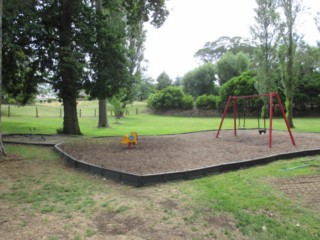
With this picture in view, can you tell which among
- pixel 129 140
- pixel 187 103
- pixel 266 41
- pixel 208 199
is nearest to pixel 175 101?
pixel 187 103

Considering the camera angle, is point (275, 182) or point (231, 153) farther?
point (231, 153)

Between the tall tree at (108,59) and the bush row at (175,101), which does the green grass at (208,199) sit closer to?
the tall tree at (108,59)

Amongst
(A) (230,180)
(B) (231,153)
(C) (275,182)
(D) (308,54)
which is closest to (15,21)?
(B) (231,153)

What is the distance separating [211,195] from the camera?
4.83 m

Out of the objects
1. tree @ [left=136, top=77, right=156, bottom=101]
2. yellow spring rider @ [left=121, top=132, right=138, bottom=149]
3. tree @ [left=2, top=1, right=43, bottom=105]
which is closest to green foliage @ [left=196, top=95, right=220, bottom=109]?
tree @ [left=136, top=77, right=156, bottom=101]

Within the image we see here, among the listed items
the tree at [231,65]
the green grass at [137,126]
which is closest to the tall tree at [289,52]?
the green grass at [137,126]

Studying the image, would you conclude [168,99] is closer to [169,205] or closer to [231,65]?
[231,65]

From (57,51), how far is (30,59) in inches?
89.4

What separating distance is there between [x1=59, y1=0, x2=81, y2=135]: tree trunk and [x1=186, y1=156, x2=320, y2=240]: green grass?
7965mm

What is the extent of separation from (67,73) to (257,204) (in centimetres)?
1040

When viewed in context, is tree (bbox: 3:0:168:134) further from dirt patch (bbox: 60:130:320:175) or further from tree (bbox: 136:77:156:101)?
tree (bbox: 136:77:156:101)

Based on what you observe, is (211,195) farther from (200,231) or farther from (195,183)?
(200,231)

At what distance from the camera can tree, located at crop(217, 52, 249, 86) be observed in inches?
1811

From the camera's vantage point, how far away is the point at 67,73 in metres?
12.7
